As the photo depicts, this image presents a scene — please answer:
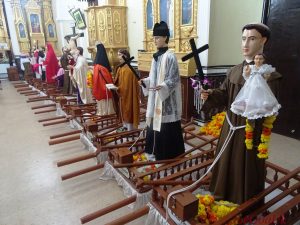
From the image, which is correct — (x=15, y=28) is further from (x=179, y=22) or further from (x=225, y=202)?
(x=225, y=202)

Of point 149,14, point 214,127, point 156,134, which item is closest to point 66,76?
point 149,14

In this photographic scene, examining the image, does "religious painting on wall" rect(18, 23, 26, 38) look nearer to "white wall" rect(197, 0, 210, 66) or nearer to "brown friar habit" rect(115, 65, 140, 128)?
"brown friar habit" rect(115, 65, 140, 128)

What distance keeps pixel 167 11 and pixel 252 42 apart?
350 centimetres

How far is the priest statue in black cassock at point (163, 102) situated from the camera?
2.39m

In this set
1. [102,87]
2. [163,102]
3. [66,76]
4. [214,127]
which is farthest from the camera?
[66,76]

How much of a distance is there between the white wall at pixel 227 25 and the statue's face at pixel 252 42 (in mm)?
2555

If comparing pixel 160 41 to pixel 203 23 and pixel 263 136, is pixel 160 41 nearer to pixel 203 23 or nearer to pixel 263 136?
pixel 263 136

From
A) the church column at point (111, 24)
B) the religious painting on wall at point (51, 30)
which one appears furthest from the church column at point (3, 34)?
the church column at point (111, 24)

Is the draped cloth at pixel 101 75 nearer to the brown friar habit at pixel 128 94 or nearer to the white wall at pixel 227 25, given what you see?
the brown friar habit at pixel 128 94

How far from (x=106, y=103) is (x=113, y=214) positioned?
2325 millimetres

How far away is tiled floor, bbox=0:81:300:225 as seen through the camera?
6.75 feet

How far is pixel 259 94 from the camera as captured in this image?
4.55 ft

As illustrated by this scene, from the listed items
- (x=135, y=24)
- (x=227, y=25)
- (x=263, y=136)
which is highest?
(x=135, y=24)

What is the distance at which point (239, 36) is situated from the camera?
13.8ft
